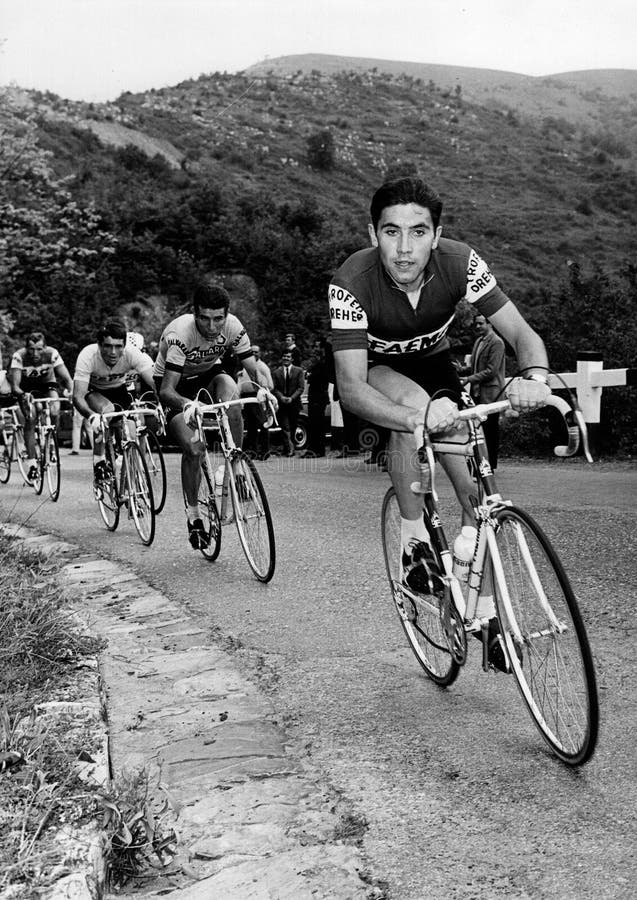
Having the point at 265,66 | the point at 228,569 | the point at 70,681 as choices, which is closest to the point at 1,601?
the point at 70,681

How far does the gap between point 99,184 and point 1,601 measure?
165 feet

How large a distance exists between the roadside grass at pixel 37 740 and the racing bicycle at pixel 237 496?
171 centimetres

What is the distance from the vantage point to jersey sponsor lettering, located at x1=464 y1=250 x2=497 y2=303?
4426 millimetres

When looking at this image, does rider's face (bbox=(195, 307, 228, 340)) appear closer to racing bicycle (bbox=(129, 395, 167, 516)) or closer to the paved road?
racing bicycle (bbox=(129, 395, 167, 516))

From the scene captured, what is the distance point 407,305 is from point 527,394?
1.06m

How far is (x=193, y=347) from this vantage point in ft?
25.5

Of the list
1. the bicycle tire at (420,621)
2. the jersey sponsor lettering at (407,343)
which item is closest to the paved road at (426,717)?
the bicycle tire at (420,621)

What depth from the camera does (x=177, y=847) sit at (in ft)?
10.2

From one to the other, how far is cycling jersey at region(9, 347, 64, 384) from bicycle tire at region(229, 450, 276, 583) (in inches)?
325

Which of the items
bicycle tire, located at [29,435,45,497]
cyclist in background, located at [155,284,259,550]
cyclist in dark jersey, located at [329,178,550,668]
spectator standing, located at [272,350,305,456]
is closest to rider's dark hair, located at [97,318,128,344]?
cyclist in background, located at [155,284,259,550]

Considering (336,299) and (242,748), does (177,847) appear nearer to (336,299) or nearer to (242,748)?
(242,748)

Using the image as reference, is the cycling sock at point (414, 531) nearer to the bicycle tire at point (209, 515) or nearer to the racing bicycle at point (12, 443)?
the bicycle tire at point (209, 515)

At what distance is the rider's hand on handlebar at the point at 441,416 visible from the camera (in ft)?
12.1

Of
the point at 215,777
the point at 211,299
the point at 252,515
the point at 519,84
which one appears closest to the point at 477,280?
the point at 215,777
